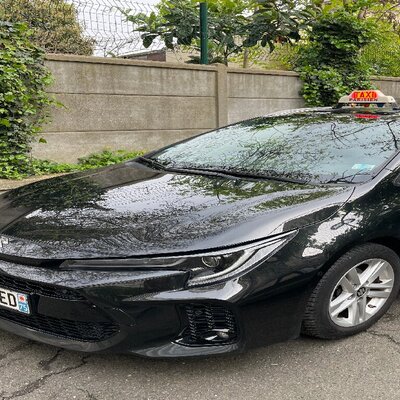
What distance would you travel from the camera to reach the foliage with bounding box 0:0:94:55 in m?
5.80

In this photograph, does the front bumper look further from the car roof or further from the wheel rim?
the car roof

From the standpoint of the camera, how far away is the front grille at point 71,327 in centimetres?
208

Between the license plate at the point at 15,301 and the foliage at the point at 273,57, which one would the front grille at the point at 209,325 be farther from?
the foliage at the point at 273,57

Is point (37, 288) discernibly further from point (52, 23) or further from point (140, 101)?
point (52, 23)

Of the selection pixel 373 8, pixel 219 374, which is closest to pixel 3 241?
pixel 219 374

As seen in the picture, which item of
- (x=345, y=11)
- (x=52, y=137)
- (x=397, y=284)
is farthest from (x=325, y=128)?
(x=345, y=11)

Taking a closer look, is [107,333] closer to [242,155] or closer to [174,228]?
[174,228]

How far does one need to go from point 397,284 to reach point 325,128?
3.73 feet

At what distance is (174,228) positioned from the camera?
2162mm

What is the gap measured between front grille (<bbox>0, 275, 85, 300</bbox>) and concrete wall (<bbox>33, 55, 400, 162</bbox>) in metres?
3.88

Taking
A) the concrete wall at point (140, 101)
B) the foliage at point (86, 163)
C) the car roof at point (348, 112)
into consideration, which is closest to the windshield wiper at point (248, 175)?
the car roof at point (348, 112)

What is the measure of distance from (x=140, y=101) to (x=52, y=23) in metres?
1.52

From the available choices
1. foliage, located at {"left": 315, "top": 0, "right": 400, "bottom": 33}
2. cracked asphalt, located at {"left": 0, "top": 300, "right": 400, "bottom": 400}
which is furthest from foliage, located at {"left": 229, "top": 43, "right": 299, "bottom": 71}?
cracked asphalt, located at {"left": 0, "top": 300, "right": 400, "bottom": 400}

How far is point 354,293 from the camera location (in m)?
2.45
